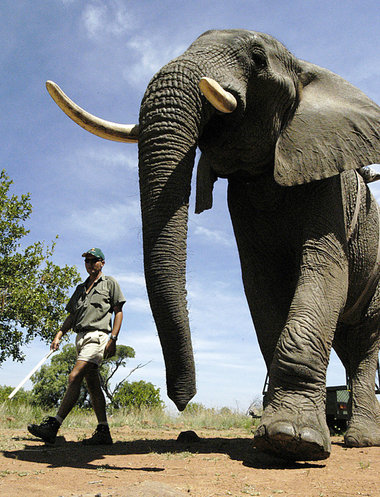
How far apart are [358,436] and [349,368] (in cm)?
138

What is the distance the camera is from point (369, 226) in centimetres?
586

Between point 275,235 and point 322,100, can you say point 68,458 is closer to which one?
point 275,235

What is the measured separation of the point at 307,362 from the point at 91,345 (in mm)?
2687

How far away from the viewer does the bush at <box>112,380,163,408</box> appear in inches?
923

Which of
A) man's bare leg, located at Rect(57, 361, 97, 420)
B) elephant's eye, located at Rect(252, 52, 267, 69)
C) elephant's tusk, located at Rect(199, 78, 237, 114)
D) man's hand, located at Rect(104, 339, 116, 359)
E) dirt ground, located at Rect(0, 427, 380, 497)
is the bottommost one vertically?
dirt ground, located at Rect(0, 427, 380, 497)

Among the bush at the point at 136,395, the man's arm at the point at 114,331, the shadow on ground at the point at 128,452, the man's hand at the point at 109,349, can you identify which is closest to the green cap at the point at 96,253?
the man's arm at the point at 114,331

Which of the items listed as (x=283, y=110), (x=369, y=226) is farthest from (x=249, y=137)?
(x=369, y=226)

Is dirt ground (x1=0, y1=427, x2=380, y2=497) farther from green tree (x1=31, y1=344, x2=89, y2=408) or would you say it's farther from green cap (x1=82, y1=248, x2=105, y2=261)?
green tree (x1=31, y1=344, x2=89, y2=408)

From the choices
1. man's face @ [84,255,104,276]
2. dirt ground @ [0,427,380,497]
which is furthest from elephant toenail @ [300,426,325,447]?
man's face @ [84,255,104,276]

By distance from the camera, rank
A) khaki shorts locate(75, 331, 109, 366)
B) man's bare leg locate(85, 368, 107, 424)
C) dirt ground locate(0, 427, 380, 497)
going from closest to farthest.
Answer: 1. dirt ground locate(0, 427, 380, 497)
2. khaki shorts locate(75, 331, 109, 366)
3. man's bare leg locate(85, 368, 107, 424)

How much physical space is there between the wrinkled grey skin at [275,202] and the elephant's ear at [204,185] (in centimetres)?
2

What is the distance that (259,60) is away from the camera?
4.66 metres

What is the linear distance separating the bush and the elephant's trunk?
19255mm

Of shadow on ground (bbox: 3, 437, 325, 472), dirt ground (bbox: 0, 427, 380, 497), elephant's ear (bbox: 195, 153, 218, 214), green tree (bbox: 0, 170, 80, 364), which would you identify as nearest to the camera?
dirt ground (bbox: 0, 427, 380, 497)
